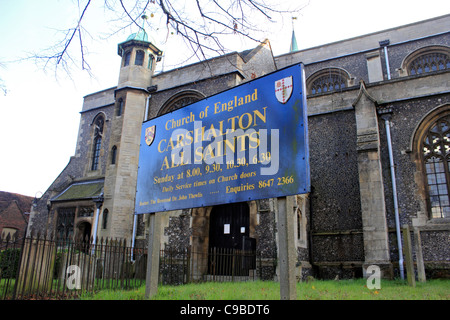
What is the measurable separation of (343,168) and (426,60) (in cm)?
936

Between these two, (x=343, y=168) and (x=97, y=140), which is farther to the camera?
(x=97, y=140)

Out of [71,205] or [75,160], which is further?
[75,160]

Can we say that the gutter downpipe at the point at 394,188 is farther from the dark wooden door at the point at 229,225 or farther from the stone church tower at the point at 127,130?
the stone church tower at the point at 127,130

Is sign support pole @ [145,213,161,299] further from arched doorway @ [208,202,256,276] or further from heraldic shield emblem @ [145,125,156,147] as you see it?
arched doorway @ [208,202,256,276]

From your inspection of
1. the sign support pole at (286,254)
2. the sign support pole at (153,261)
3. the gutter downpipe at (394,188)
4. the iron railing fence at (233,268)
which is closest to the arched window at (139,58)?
the iron railing fence at (233,268)

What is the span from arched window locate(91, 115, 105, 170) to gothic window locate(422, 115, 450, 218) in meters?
15.9

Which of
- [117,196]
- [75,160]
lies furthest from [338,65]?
[75,160]

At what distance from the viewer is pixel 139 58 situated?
17.4 meters

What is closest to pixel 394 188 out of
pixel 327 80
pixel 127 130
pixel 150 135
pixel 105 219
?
pixel 150 135

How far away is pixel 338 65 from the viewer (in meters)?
19.4

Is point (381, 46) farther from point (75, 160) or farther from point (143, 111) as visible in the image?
point (75, 160)

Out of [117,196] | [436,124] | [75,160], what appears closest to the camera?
[436,124]

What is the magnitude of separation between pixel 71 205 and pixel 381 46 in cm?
1836

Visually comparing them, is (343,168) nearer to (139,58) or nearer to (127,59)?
(139,58)
